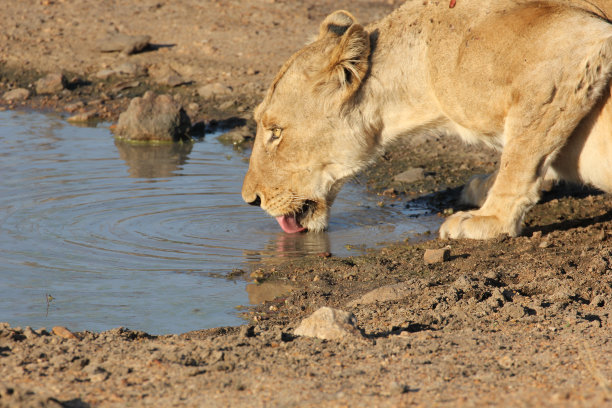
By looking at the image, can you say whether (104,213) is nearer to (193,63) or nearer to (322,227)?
(322,227)

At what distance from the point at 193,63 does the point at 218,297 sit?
843 centimetres

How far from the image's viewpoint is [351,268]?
216 inches

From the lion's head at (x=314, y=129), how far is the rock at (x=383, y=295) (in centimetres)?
141

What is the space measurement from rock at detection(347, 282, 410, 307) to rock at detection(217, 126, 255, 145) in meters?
5.62

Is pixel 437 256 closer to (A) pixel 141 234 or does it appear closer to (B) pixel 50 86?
(A) pixel 141 234

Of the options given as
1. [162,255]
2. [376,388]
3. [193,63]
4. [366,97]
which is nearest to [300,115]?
[366,97]

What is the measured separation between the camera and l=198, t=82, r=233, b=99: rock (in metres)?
11.9

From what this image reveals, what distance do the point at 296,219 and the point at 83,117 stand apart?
19.5ft

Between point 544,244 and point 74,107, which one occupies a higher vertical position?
point 544,244

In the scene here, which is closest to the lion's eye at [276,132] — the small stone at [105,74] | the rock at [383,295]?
the rock at [383,295]

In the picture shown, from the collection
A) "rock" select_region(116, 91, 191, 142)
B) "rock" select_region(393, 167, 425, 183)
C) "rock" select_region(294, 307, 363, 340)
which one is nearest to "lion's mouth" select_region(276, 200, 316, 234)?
"rock" select_region(393, 167, 425, 183)

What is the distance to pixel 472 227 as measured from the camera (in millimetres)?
5648

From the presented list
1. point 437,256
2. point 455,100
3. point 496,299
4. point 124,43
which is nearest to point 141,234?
point 437,256

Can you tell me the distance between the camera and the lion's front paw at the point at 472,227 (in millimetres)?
5594
